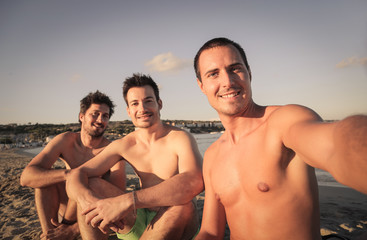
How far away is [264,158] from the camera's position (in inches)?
58.8

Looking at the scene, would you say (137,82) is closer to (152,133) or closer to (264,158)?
(152,133)

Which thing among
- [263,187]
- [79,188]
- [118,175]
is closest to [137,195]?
[79,188]

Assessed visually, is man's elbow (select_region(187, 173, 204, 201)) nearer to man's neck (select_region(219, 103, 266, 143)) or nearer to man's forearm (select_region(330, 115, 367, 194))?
man's neck (select_region(219, 103, 266, 143))

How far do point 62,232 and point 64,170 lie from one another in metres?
0.87

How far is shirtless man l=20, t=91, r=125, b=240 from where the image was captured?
2.90 m

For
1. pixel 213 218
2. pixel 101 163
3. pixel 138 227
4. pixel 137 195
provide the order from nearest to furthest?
pixel 213 218
pixel 137 195
pixel 138 227
pixel 101 163

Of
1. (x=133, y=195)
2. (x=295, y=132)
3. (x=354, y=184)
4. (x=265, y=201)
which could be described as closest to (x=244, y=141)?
(x=265, y=201)

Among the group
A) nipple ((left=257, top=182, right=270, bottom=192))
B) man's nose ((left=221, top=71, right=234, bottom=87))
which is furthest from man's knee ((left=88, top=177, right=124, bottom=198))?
man's nose ((left=221, top=71, right=234, bottom=87))

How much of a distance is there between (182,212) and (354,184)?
69.6 inches

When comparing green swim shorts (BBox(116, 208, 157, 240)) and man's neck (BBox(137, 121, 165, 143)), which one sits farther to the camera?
man's neck (BBox(137, 121, 165, 143))

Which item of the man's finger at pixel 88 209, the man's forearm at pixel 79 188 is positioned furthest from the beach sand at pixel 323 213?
the man's finger at pixel 88 209

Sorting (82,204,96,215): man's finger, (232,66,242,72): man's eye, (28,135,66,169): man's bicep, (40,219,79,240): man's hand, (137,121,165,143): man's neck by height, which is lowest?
(40,219,79,240): man's hand

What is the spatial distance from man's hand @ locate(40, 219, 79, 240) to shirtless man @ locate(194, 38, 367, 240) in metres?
2.08

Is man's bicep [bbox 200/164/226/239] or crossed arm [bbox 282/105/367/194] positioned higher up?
crossed arm [bbox 282/105/367/194]
